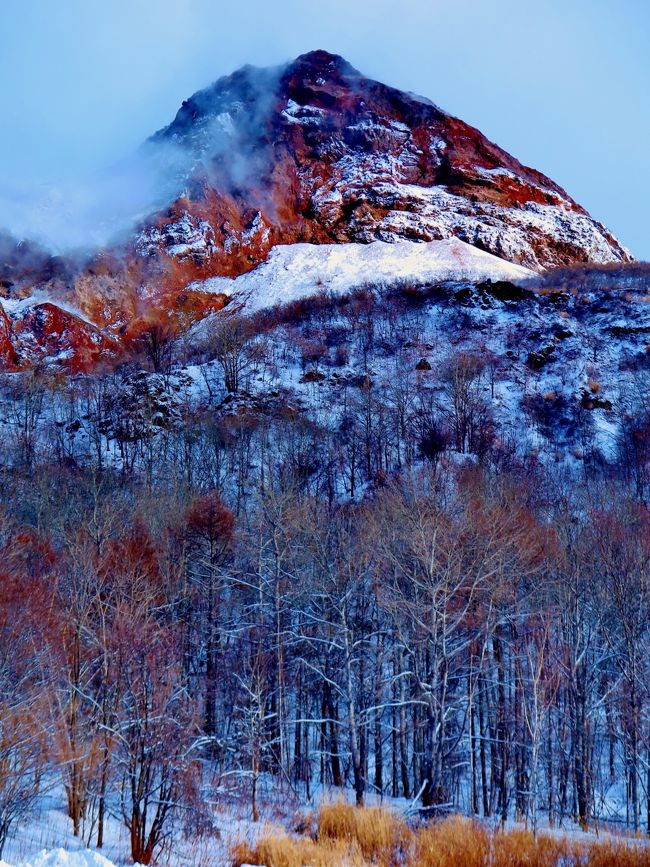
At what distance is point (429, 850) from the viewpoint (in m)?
10.6

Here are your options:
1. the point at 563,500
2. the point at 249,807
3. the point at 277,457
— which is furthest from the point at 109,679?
the point at 277,457

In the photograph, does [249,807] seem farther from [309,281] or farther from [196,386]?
[309,281]

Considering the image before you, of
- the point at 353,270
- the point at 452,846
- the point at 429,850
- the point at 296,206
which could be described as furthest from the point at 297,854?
the point at 296,206

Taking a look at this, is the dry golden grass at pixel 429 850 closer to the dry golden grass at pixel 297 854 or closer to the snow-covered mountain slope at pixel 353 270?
the dry golden grass at pixel 297 854

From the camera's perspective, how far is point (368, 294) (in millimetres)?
74875

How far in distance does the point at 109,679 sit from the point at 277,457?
31.1 metres

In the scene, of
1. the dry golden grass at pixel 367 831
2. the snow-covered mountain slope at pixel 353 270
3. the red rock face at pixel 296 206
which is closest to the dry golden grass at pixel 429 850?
the dry golden grass at pixel 367 831

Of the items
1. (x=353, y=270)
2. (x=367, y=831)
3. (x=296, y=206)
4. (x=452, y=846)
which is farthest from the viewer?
(x=296, y=206)

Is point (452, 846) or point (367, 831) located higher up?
point (452, 846)

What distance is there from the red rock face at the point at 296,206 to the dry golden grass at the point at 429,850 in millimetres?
70817

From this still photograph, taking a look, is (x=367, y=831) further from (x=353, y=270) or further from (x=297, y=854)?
(x=353, y=270)

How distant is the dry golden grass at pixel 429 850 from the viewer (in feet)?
32.9

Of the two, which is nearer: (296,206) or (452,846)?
(452,846)

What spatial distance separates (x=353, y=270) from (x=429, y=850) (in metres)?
80.2
